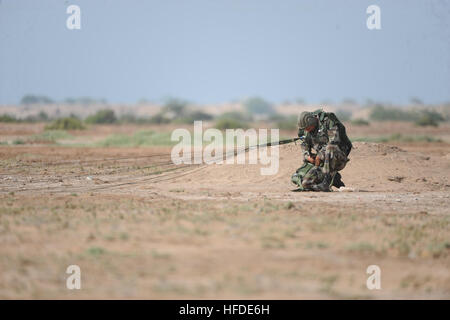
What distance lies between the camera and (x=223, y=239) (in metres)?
8.69

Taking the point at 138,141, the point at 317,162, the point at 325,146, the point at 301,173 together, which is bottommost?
the point at 138,141

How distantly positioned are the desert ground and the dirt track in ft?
0.07

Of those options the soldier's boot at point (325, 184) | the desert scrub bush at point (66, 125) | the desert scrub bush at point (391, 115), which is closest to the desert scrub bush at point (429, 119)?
the desert scrub bush at point (391, 115)

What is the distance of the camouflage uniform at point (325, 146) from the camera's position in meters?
13.3

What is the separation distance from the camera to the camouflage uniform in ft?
43.6

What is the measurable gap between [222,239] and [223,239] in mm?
14

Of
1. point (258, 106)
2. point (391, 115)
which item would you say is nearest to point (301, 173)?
point (391, 115)

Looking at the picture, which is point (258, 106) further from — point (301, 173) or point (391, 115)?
point (301, 173)

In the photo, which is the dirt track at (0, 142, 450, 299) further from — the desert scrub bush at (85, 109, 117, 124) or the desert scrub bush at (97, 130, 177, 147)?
the desert scrub bush at (85, 109, 117, 124)

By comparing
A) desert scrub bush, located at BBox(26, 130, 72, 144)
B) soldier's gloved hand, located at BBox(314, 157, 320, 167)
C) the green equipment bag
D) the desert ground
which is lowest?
desert scrub bush, located at BBox(26, 130, 72, 144)

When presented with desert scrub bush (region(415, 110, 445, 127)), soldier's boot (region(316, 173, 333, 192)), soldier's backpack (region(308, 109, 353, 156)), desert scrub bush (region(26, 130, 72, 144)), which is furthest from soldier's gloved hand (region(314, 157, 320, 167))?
desert scrub bush (region(415, 110, 445, 127))

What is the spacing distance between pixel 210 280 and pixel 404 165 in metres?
11.8

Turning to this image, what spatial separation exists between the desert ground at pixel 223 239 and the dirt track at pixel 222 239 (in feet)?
0.07
